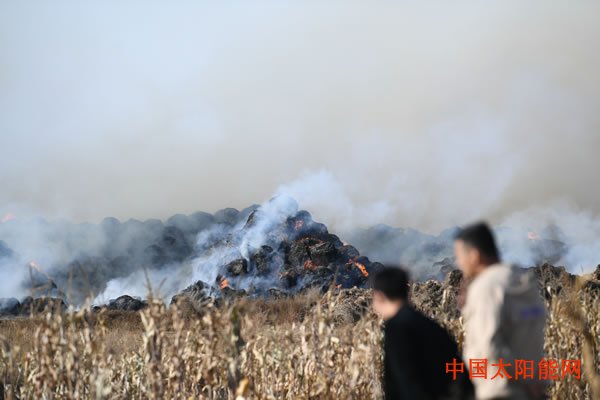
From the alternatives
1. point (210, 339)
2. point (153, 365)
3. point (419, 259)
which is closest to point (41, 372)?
point (153, 365)

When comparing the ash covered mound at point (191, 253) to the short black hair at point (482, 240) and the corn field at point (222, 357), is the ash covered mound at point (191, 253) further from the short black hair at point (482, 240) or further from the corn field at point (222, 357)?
the short black hair at point (482, 240)

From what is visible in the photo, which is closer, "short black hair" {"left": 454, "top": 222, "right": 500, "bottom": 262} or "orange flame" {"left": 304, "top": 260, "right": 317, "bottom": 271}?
"short black hair" {"left": 454, "top": 222, "right": 500, "bottom": 262}

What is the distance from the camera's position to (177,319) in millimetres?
5809

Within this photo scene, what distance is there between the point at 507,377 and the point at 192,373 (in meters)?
4.64

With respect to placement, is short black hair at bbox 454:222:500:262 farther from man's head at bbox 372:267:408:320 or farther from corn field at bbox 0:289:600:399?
corn field at bbox 0:289:600:399

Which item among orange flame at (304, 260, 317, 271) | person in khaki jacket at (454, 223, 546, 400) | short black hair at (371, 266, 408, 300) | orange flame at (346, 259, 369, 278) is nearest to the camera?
person in khaki jacket at (454, 223, 546, 400)

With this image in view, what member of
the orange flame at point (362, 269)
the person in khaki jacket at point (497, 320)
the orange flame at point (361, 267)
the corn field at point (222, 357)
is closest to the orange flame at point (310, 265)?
the orange flame at point (361, 267)

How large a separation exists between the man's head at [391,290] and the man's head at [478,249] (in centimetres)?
38

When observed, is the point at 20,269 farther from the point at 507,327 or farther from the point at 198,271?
the point at 507,327

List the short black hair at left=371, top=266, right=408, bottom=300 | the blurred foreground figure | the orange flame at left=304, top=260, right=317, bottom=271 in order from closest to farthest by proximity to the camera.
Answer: the blurred foreground figure
the short black hair at left=371, top=266, right=408, bottom=300
the orange flame at left=304, top=260, right=317, bottom=271

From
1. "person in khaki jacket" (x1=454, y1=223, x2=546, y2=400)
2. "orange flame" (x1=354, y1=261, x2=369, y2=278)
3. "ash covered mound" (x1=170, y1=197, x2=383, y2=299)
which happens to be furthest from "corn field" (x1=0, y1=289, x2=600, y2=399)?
"orange flame" (x1=354, y1=261, x2=369, y2=278)

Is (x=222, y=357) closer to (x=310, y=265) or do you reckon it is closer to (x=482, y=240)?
(x=482, y=240)

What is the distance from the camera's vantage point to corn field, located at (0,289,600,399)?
5.74 metres

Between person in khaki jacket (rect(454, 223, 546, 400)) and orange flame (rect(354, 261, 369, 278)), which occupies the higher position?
orange flame (rect(354, 261, 369, 278))
